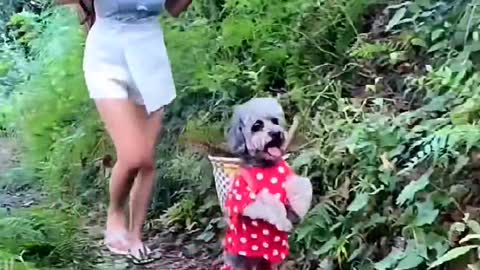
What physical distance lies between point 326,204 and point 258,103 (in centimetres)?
70

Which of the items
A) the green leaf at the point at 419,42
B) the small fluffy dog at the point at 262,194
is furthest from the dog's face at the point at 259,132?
the green leaf at the point at 419,42

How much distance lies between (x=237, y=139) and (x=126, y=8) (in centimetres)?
70

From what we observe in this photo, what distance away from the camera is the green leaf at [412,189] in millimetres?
3656

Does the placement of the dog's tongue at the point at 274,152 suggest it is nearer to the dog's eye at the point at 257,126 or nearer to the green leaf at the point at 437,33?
the dog's eye at the point at 257,126

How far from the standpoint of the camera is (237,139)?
139 inches

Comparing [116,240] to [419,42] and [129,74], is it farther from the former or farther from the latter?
[419,42]

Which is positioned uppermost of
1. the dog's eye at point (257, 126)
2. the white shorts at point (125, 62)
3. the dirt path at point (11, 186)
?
the white shorts at point (125, 62)

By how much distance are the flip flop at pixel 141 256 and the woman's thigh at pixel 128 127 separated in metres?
0.54

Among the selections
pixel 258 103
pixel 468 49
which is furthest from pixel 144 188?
pixel 468 49

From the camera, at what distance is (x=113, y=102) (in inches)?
148

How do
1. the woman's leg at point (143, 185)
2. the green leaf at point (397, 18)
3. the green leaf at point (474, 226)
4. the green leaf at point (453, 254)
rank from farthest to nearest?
1. the green leaf at point (397, 18)
2. the woman's leg at point (143, 185)
3. the green leaf at point (474, 226)
4. the green leaf at point (453, 254)

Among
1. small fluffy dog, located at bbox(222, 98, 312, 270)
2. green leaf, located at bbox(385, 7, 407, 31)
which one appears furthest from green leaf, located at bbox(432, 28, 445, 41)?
small fluffy dog, located at bbox(222, 98, 312, 270)

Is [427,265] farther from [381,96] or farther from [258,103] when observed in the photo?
[381,96]

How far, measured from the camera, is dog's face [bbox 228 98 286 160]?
3459mm
